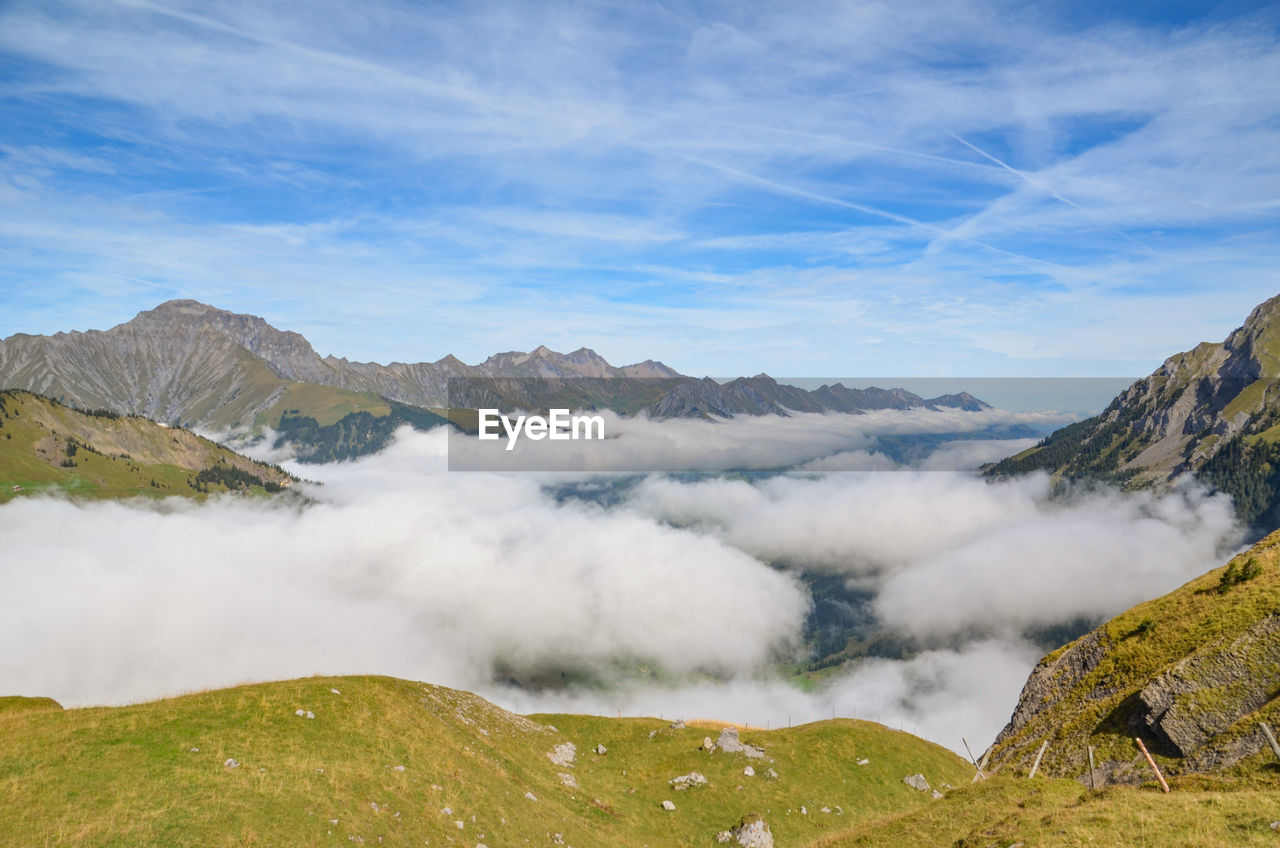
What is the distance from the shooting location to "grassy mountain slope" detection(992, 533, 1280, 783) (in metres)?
29.2

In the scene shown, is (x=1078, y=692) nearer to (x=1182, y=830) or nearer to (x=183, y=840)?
(x=1182, y=830)

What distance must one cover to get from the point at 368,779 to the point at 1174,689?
47.1m

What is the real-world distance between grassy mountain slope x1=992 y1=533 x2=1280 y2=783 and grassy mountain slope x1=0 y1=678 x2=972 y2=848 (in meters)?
15.0

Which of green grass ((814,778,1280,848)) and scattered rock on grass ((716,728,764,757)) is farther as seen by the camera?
scattered rock on grass ((716,728,764,757))

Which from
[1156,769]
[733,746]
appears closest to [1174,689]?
[1156,769]

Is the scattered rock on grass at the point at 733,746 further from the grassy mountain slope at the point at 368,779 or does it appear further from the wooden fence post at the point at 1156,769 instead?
the wooden fence post at the point at 1156,769

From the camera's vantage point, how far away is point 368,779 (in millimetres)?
36344

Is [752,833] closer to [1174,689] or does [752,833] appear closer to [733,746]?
[733,746]

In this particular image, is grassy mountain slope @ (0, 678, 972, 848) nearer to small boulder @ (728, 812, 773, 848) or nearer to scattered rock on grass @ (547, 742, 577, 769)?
scattered rock on grass @ (547, 742, 577, 769)

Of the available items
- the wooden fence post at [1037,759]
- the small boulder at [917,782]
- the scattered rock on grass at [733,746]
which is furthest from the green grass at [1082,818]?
the small boulder at [917,782]

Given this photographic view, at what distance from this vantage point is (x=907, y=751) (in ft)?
268

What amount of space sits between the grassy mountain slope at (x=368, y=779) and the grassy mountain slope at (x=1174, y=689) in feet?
49.2

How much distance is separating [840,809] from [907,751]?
20.9 meters

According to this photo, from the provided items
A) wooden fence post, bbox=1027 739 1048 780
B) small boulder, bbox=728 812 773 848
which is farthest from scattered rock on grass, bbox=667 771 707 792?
wooden fence post, bbox=1027 739 1048 780
